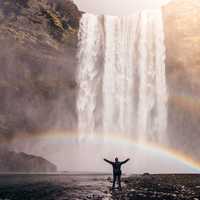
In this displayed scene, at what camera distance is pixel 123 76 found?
196 ft

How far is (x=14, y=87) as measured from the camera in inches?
1988

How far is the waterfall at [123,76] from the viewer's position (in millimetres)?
56812

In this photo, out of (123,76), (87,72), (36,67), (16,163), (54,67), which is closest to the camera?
(16,163)

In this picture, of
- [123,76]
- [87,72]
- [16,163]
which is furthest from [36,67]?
[16,163]

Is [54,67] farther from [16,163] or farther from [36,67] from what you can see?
[16,163]

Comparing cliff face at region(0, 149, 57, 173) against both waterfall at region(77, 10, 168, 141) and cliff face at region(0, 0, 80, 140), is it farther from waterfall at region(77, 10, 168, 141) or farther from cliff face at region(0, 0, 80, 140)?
waterfall at region(77, 10, 168, 141)

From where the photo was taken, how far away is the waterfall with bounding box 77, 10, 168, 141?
5681 cm

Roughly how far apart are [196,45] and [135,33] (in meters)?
10.8

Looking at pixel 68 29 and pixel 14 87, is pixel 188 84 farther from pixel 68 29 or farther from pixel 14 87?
pixel 14 87

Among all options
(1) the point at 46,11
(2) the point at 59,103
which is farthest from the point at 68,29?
(2) the point at 59,103

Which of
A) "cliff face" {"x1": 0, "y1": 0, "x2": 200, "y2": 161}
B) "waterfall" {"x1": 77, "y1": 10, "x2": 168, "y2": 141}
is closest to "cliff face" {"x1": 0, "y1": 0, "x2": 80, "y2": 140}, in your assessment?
"cliff face" {"x1": 0, "y1": 0, "x2": 200, "y2": 161}

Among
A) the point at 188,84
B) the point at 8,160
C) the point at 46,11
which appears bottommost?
the point at 8,160

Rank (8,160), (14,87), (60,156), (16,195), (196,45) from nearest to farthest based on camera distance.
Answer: (16,195) → (8,160) → (14,87) → (60,156) → (196,45)

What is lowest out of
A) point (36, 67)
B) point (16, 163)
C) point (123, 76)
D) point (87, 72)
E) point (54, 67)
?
point (16, 163)
